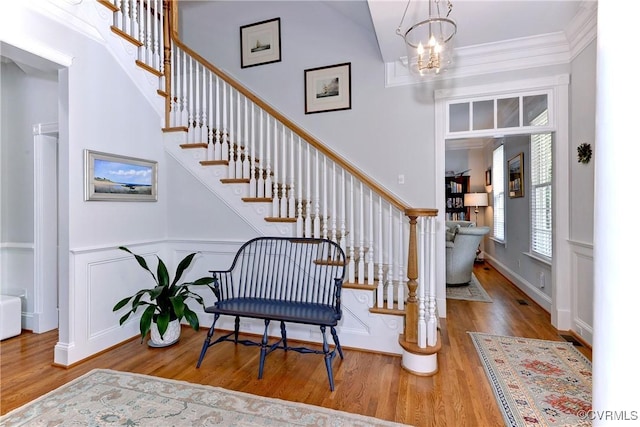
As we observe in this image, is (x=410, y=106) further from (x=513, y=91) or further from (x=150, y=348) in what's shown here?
(x=150, y=348)

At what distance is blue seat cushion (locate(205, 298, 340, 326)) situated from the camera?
216 cm

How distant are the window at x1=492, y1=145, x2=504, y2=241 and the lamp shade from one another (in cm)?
31

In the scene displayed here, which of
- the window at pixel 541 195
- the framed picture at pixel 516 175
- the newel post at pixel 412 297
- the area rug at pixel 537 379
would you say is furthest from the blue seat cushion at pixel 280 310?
the framed picture at pixel 516 175

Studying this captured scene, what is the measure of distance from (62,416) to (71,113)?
7.09ft

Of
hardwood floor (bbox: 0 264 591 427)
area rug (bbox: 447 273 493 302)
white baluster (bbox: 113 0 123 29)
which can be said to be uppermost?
white baluster (bbox: 113 0 123 29)

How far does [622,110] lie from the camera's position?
3.05 ft

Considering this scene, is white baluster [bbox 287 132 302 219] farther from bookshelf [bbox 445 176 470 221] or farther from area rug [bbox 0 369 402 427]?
bookshelf [bbox 445 176 470 221]

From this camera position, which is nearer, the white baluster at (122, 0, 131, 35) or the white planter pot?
the white planter pot

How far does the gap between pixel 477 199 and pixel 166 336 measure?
6400 millimetres

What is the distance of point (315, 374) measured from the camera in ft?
7.59

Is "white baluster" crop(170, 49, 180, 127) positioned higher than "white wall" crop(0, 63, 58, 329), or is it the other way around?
"white baluster" crop(170, 49, 180, 127)

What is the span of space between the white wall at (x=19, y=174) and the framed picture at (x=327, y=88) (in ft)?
8.79

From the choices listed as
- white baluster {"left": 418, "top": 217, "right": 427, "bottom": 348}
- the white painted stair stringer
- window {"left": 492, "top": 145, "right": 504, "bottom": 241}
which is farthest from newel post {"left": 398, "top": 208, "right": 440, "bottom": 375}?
window {"left": 492, "top": 145, "right": 504, "bottom": 241}

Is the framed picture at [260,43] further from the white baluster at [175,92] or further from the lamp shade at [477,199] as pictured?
the lamp shade at [477,199]
